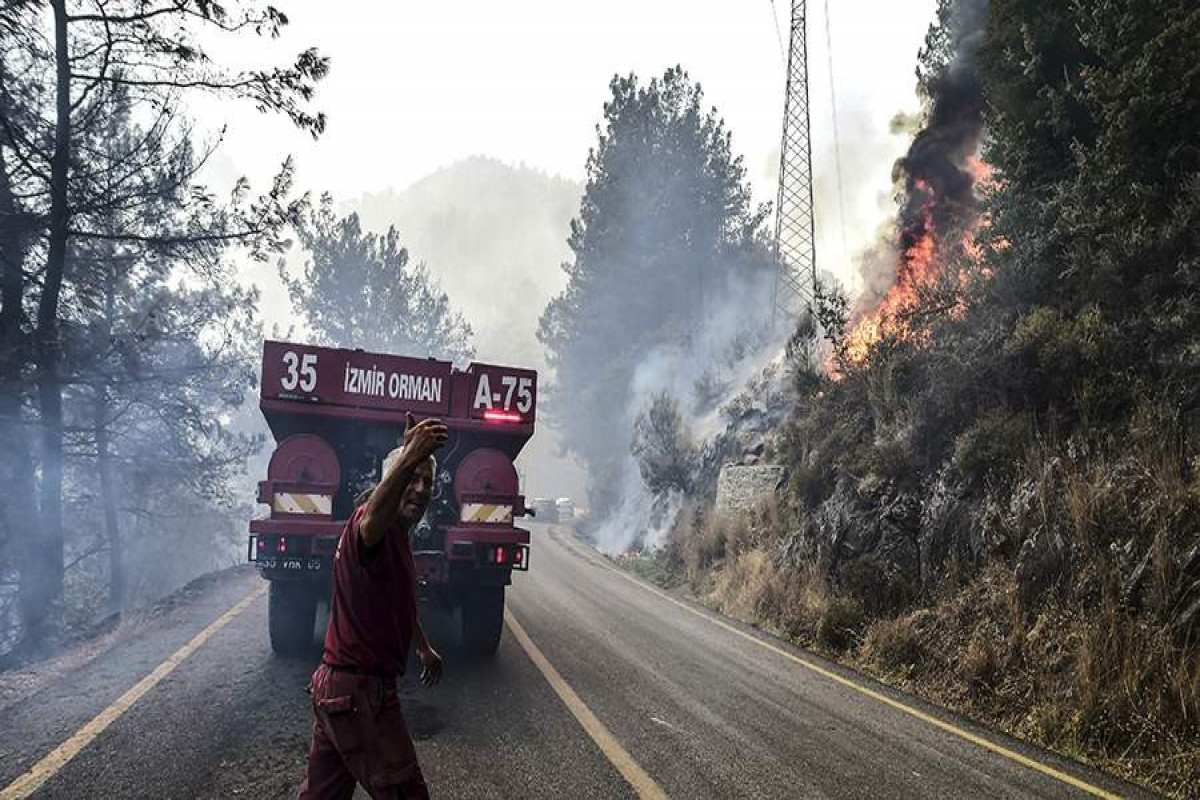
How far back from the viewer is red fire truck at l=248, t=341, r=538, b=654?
6777mm

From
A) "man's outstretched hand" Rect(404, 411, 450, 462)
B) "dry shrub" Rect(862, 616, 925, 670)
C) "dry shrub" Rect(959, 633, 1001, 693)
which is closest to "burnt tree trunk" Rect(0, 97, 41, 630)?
"man's outstretched hand" Rect(404, 411, 450, 462)

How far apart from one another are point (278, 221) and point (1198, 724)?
1244 cm

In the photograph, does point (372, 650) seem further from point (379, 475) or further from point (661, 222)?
point (661, 222)

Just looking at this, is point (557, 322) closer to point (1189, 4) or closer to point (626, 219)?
point (626, 219)

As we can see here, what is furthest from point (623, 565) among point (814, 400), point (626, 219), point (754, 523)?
point (626, 219)

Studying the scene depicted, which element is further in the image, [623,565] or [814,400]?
[623,565]

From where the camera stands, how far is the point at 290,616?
681 centimetres

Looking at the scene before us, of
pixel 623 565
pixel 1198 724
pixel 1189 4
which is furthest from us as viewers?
pixel 623 565

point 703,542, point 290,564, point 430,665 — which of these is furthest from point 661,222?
point 430,665

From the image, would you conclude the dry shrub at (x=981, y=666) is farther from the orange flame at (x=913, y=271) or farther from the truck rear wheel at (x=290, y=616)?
the orange flame at (x=913, y=271)

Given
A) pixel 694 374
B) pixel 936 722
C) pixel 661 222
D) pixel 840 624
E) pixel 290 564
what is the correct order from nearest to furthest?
pixel 936 722 → pixel 290 564 → pixel 840 624 → pixel 694 374 → pixel 661 222

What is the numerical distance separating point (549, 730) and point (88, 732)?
298 cm

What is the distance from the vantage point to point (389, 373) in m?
7.45

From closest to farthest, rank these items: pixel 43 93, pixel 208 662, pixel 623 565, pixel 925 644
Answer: pixel 208 662 → pixel 925 644 → pixel 43 93 → pixel 623 565
